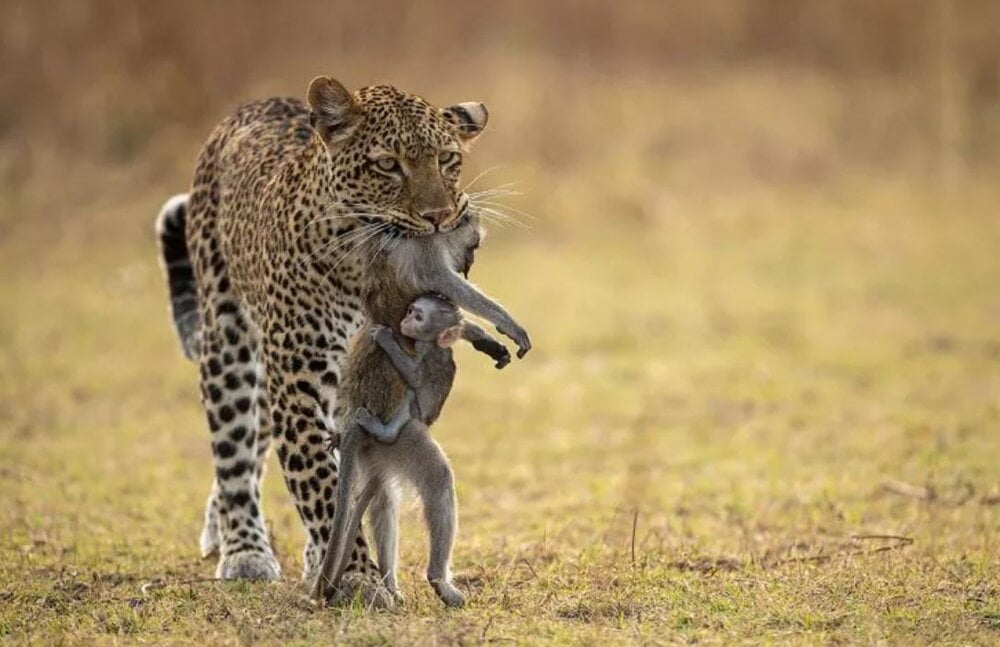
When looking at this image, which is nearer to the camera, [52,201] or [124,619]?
[124,619]

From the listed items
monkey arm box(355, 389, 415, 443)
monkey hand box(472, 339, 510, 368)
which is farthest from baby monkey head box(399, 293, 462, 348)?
monkey arm box(355, 389, 415, 443)

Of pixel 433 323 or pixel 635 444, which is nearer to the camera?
pixel 433 323

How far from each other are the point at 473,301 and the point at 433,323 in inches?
8.1

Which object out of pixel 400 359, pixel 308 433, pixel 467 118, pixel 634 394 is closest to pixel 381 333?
pixel 400 359

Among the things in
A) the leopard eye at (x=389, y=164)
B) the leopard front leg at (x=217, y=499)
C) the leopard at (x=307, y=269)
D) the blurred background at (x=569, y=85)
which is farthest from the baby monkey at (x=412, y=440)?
the blurred background at (x=569, y=85)

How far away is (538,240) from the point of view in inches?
822

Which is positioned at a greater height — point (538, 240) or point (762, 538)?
point (538, 240)

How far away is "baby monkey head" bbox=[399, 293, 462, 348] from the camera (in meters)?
7.04

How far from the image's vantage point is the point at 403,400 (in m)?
7.07

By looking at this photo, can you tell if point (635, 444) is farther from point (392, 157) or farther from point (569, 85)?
point (569, 85)

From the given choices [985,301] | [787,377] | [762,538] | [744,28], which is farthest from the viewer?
[744,28]

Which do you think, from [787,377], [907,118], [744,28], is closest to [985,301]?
[787,377]

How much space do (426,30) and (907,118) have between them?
6437 mm

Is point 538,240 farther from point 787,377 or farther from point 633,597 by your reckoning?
point 633,597
